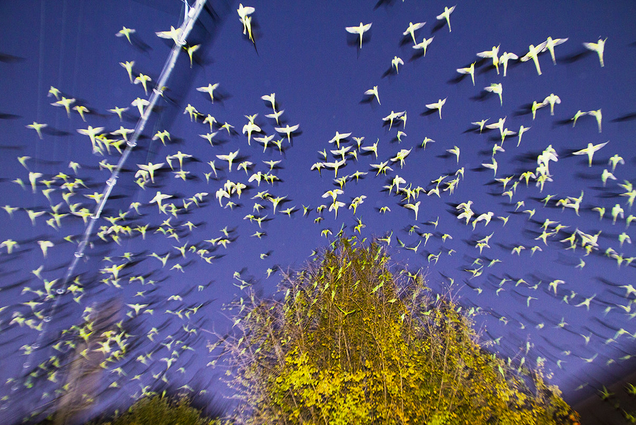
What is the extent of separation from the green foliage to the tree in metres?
6.88

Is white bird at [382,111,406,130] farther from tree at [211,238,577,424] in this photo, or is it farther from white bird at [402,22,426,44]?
tree at [211,238,577,424]

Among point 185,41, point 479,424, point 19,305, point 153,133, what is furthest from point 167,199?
point 479,424

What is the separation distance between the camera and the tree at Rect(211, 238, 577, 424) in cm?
739

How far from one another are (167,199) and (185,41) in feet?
20.2

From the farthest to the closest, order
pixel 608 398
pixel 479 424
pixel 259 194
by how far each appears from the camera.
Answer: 1. pixel 608 398
2. pixel 259 194
3. pixel 479 424

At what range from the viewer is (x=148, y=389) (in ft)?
58.1

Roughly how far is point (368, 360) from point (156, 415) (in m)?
16.4

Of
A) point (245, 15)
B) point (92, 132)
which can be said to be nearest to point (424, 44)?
point (245, 15)

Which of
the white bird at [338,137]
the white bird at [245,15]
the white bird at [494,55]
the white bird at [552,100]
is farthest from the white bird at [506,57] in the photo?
the white bird at [245,15]

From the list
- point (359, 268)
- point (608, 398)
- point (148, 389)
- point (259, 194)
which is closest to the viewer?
point (259, 194)

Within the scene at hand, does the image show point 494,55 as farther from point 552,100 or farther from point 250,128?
point 250,128

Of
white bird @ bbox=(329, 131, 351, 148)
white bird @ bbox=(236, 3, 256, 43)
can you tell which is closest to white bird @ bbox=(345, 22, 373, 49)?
white bird @ bbox=(236, 3, 256, 43)

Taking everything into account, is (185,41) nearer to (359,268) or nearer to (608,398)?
(359,268)

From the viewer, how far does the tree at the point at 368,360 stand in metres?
7.39
